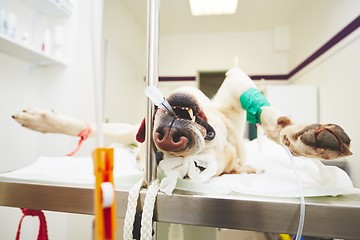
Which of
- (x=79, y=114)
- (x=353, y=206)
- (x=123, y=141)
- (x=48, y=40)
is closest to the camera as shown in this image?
(x=353, y=206)

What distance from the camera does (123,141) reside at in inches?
30.1

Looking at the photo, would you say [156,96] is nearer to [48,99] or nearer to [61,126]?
[61,126]

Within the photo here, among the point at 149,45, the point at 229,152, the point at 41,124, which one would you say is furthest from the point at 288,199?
the point at 41,124

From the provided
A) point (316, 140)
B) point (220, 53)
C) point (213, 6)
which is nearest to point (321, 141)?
point (316, 140)

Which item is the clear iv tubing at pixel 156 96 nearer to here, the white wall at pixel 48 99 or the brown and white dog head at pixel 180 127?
the brown and white dog head at pixel 180 127

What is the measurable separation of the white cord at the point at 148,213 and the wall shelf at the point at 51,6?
1144mm

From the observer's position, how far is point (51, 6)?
3.60ft

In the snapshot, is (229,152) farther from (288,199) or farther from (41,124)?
(41,124)

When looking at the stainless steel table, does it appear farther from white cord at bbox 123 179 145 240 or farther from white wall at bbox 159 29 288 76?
white wall at bbox 159 29 288 76

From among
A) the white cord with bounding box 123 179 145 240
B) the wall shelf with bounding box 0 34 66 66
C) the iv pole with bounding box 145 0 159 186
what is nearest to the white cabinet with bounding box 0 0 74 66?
the wall shelf with bounding box 0 34 66 66

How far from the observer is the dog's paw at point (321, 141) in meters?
0.30

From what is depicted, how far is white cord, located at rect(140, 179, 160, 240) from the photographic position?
319mm

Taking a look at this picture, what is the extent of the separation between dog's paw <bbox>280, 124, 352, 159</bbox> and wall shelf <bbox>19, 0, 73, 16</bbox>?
1.24 meters

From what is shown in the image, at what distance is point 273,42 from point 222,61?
68cm
